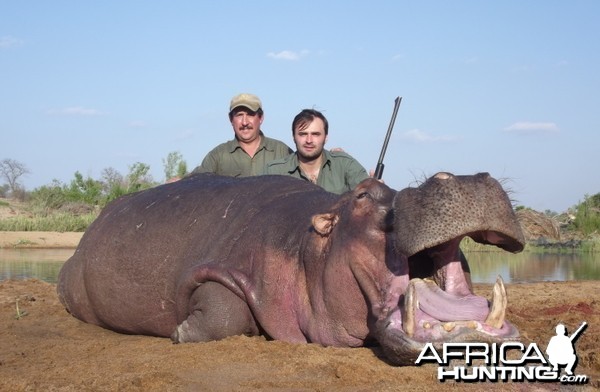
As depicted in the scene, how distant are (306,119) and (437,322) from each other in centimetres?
414

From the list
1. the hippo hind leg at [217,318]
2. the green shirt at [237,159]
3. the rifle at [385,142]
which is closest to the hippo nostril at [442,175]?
the hippo hind leg at [217,318]

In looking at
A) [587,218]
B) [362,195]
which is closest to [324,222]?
[362,195]

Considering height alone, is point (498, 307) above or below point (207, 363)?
above

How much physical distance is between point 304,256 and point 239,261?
51 cm

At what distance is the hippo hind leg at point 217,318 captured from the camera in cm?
458

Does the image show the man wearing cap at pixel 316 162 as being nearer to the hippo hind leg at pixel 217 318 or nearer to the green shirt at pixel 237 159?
the green shirt at pixel 237 159

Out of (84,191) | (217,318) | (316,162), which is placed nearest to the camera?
(217,318)

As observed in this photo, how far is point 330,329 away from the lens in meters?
4.21

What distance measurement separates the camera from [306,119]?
24.5 feet

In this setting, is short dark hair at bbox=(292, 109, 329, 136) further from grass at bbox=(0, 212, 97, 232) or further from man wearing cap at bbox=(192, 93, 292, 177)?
grass at bbox=(0, 212, 97, 232)

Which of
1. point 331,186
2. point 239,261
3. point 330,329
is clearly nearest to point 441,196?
point 330,329

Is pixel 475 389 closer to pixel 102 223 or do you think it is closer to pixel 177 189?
pixel 177 189

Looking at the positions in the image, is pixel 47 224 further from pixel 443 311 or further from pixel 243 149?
pixel 443 311

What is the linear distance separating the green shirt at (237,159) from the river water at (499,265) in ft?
8.44
